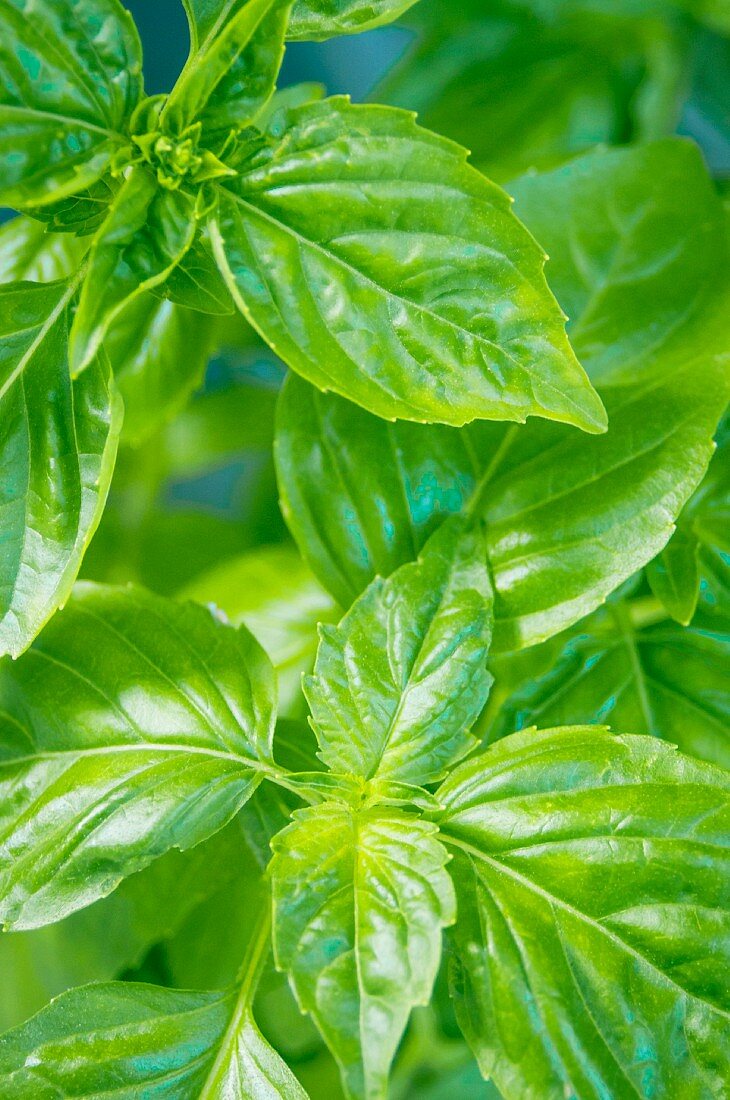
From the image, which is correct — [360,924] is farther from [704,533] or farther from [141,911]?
[704,533]

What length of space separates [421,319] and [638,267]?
0.90ft

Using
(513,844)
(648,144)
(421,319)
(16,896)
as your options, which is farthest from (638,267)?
(16,896)

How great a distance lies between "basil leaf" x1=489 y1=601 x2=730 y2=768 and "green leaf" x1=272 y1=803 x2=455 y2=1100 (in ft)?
0.53

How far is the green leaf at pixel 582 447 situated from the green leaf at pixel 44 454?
16 cm

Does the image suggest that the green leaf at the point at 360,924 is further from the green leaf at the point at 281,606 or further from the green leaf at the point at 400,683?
the green leaf at the point at 281,606

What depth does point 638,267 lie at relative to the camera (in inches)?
29.1

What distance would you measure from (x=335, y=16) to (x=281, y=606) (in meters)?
0.43

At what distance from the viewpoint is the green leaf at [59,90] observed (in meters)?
0.48

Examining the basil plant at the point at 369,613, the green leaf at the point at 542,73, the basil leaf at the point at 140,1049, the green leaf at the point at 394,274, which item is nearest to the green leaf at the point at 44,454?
the basil plant at the point at 369,613

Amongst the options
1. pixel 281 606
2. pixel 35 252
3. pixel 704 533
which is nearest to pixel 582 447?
pixel 704 533

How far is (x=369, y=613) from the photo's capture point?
0.60m

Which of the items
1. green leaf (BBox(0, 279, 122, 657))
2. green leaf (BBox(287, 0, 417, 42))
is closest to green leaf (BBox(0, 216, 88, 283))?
green leaf (BBox(0, 279, 122, 657))

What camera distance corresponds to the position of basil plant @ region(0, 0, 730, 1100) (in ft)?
1.68

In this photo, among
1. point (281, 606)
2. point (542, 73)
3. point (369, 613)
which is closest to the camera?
point (369, 613)
